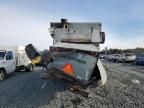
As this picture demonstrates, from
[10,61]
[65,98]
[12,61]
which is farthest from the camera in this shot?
[12,61]

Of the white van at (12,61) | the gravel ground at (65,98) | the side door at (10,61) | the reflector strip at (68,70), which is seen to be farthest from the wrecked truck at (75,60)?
the side door at (10,61)

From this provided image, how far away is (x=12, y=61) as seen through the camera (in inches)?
557

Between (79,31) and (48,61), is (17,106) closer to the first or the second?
(48,61)

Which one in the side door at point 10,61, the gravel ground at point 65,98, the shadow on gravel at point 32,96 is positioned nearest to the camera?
the gravel ground at point 65,98

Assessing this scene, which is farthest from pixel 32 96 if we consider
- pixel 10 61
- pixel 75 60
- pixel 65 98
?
pixel 10 61

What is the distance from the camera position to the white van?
12.8 meters

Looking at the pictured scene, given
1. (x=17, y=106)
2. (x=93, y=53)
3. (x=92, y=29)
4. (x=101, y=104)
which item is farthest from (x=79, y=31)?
(x=17, y=106)

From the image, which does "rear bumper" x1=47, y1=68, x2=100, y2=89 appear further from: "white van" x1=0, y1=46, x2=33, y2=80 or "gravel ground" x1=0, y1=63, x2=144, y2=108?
"white van" x1=0, y1=46, x2=33, y2=80

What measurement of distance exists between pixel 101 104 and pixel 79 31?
3.37 meters

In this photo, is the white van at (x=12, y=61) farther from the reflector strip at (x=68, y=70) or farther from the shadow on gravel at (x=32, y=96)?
the reflector strip at (x=68, y=70)

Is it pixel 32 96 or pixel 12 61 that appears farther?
pixel 12 61

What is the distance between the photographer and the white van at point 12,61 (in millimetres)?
12811

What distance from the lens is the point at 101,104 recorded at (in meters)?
6.62

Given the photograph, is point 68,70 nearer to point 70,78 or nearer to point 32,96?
point 70,78
